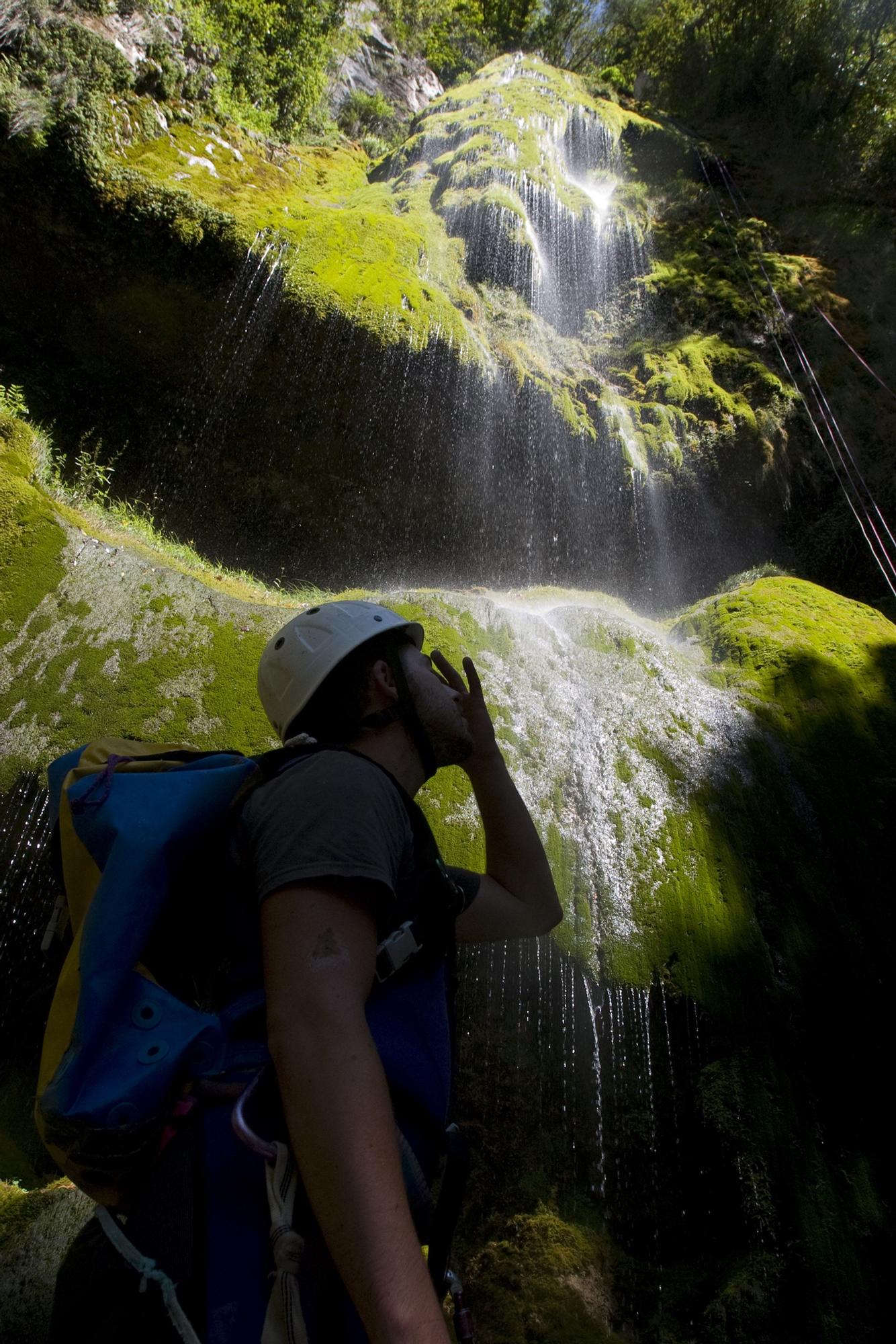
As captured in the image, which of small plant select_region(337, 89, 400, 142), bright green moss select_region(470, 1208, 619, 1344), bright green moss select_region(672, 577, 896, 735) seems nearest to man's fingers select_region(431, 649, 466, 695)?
bright green moss select_region(470, 1208, 619, 1344)

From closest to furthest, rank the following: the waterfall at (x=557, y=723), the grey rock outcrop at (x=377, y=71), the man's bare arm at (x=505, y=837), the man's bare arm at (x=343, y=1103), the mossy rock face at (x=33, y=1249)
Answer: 1. the man's bare arm at (x=343, y=1103)
2. the mossy rock face at (x=33, y=1249)
3. the man's bare arm at (x=505, y=837)
4. the waterfall at (x=557, y=723)
5. the grey rock outcrop at (x=377, y=71)

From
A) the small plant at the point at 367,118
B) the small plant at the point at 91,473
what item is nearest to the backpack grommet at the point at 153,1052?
the small plant at the point at 91,473

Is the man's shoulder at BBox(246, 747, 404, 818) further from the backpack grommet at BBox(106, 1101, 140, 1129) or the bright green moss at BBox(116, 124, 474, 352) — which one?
the bright green moss at BBox(116, 124, 474, 352)

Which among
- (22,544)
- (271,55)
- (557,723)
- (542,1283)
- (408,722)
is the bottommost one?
(542,1283)

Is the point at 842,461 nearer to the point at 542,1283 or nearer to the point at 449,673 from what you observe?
the point at 449,673

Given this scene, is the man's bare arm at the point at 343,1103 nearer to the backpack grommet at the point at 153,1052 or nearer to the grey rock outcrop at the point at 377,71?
the backpack grommet at the point at 153,1052

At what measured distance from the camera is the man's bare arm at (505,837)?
195cm

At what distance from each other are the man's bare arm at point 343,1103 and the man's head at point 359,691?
2.00ft

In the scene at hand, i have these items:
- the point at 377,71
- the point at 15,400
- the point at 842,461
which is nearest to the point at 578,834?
the point at 15,400

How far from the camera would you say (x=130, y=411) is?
28.4 feet

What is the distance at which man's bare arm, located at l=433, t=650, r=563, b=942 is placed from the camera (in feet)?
6.40

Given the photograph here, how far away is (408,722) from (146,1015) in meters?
0.81

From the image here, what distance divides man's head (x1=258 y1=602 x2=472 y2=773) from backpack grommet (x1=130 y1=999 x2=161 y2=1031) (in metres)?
0.71

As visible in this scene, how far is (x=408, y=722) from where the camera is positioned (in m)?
1.63
